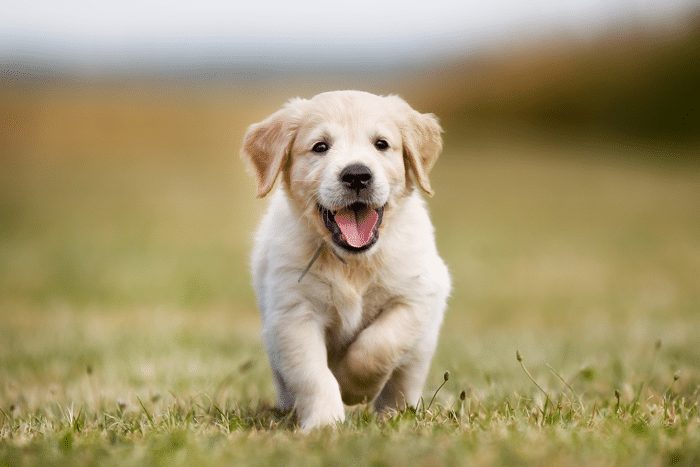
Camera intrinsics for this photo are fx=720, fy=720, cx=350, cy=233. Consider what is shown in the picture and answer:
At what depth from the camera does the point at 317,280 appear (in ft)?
9.42

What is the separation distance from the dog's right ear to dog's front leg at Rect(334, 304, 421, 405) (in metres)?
0.79

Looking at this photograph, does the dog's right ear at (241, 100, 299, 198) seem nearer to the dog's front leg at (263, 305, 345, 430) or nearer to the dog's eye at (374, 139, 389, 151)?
the dog's eye at (374, 139, 389, 151)

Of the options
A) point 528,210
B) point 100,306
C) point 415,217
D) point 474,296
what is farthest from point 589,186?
point 415,217

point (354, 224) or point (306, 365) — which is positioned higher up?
point (354, 224)

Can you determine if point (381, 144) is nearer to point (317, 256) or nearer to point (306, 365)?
point (317, 256)

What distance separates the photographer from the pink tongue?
9.30 feet

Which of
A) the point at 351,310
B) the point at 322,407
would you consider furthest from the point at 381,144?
the point at 322,407

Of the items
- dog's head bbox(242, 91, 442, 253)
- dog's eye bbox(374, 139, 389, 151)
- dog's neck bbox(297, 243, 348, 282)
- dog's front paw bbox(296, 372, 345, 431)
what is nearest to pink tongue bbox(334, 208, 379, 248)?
dog's head bbox(242, 91, 442, 253)

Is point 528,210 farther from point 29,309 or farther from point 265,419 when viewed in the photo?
point 265,419

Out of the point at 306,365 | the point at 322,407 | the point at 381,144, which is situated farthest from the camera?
the point at 381,144

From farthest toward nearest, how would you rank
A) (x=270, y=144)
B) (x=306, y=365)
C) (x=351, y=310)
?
1. (x=270, y=144)
2. (x=351, y=310)
3. (x=306, y=365)

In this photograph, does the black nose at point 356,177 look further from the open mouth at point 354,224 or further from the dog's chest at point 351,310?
the dog's chest at point 351,310

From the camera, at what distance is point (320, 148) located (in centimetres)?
304

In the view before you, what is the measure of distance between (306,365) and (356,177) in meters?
0.74
